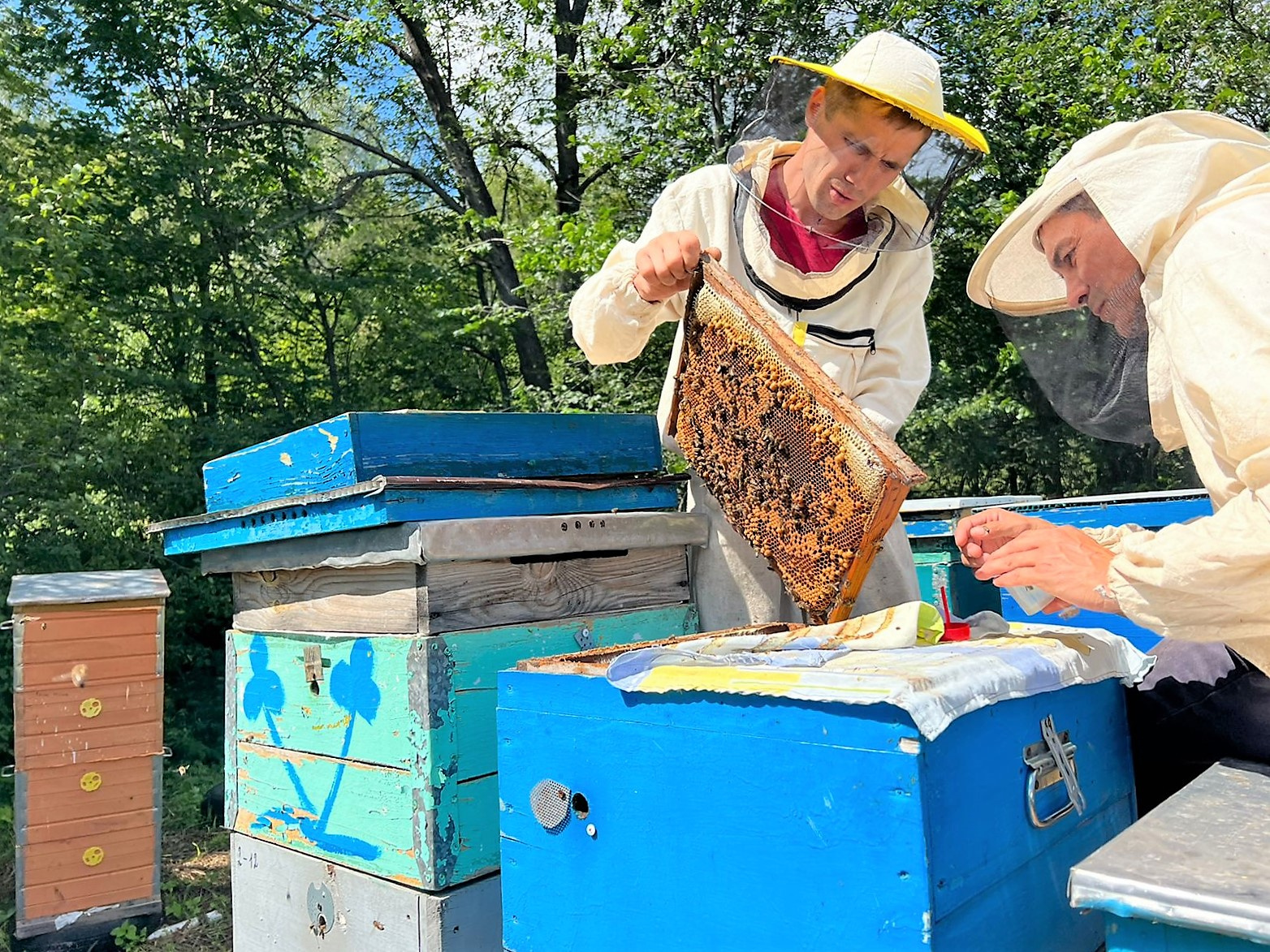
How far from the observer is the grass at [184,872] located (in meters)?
3.75

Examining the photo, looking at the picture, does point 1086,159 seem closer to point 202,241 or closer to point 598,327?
point 598,327

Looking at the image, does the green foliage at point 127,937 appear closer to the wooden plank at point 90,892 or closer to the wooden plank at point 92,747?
the wooden plank at point 90,892

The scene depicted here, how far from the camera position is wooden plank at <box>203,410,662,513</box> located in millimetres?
1741

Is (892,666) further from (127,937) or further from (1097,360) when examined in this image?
(127,937)

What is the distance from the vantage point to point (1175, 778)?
153cm

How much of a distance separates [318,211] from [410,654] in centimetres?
925

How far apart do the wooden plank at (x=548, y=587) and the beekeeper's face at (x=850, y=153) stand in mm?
830

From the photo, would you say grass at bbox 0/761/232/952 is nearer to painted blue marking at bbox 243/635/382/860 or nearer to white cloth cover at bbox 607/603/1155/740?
painted blue marking at bbox 243/635/382/860

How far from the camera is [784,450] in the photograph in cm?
170

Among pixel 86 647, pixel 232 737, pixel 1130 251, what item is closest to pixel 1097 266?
pixel 1130 251

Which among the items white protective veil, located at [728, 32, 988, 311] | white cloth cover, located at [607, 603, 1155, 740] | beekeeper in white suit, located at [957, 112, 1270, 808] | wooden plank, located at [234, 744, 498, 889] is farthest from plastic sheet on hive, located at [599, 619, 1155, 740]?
white protective veil, located at [728, 32, 988, 311]

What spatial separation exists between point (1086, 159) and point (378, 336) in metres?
10.0

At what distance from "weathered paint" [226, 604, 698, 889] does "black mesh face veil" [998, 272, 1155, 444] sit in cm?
94

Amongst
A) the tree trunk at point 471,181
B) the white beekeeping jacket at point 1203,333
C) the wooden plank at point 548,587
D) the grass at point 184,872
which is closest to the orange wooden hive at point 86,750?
the grass at point 184,872
